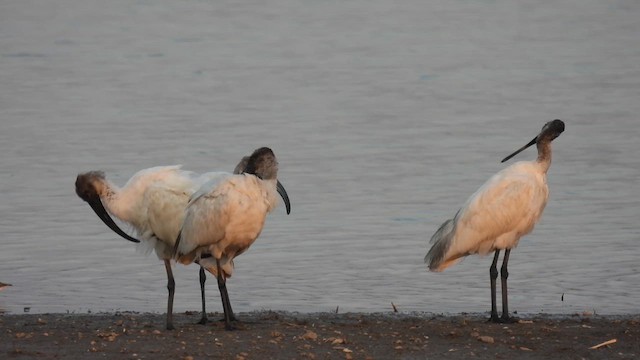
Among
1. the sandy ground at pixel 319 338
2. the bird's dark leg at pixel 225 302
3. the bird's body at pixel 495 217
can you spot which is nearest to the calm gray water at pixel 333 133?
the bird's body at pixel 495 217

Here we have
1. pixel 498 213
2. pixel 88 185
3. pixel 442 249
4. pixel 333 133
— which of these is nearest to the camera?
pixel 88 185

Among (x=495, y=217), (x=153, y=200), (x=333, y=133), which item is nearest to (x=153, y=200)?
(x=153, y=200)

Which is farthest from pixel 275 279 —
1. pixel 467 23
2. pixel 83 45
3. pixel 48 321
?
pixel 467 23

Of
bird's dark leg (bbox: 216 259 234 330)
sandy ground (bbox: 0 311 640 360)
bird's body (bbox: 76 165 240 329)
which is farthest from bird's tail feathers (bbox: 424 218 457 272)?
bird's body (bbox: 76 165 240 329)

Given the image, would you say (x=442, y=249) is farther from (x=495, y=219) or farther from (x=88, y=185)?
(x=88, y=185)

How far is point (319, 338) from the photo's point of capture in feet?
33.0

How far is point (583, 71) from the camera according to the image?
89.3ft

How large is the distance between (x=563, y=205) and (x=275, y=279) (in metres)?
4.35

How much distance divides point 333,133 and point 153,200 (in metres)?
10.6

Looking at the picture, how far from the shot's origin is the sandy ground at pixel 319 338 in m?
9.64

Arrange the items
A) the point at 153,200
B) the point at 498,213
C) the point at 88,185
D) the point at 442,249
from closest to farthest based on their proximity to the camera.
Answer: the point at 153,200 < the point at 88,185 < the point at 498,213 < the point at 442,249

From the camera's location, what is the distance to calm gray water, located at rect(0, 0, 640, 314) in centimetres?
1353

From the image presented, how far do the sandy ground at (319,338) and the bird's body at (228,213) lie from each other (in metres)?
0.53

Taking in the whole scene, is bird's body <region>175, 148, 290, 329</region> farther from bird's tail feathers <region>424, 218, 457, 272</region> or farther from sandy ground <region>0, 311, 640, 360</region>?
bird's tail feathers <region>424, 218, 457, 272</region>
